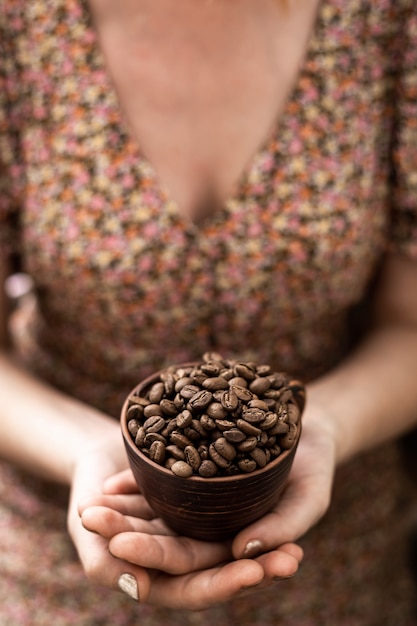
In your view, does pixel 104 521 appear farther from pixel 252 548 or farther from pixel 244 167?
pixel 244 167

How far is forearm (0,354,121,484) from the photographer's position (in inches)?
37.3

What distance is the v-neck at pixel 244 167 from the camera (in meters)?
1.00

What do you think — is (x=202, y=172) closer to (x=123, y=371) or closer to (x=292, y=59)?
(x=292, y=59)

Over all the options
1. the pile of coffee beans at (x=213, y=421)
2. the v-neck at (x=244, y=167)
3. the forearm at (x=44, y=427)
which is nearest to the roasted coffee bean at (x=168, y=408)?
the pile of coffee beans at (x=213, y=421)

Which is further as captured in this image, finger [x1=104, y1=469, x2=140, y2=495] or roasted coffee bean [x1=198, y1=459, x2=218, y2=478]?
finger [x1=104, y1=469, x2=140, y2=495]

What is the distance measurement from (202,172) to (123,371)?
37cm

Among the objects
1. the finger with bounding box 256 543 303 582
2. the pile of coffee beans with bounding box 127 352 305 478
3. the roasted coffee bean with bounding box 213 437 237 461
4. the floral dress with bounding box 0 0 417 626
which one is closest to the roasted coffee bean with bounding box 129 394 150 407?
the pile of coffee beans with bounding box 127 352 305 478

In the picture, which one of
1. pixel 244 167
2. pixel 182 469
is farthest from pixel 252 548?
pixel 244 167

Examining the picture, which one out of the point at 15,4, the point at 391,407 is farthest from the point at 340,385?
the point at 15,4

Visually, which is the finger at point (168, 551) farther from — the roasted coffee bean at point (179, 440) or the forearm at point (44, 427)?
the forearm at point (44, 427)

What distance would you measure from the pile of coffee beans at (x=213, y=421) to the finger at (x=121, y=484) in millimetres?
119

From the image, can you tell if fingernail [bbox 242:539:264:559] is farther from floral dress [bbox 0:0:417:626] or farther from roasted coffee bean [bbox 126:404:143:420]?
floral dress [bbox 0:0:417:626]

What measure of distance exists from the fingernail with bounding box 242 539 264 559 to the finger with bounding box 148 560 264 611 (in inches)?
0.6

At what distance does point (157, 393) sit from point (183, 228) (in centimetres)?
35
